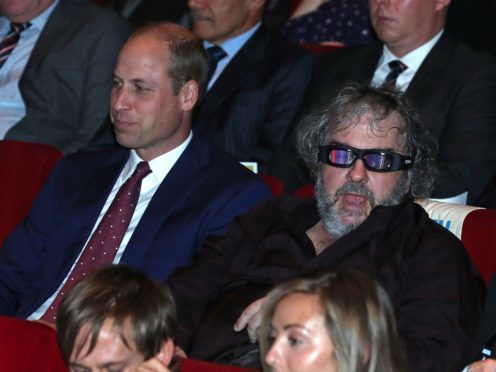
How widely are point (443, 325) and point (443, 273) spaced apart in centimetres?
17

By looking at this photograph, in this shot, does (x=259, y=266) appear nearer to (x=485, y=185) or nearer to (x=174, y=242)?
(x=174, y=242)

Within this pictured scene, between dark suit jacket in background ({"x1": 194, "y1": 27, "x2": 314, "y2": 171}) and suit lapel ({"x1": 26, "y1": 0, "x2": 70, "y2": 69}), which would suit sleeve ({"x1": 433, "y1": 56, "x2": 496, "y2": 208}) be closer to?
dark suit jacket in background ({"x1": 194, "y1": 27, "x2": 314, "y2": 171})

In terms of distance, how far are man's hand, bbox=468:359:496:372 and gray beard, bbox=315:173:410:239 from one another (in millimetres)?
712

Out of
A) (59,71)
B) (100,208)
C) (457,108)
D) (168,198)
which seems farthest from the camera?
(59,71)

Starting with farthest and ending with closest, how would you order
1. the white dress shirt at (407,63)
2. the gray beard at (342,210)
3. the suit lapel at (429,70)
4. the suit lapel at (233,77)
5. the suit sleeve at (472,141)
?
the suit lapel at (233,77) → the white dress shirt at (407,63) → the suit lapel at (429,70) → the suit sleeve at (472,141) → the gray beard at (342,210)

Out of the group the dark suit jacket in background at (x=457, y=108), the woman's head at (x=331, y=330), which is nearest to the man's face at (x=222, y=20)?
the dark suit jacket in background at (x=457, y=108)

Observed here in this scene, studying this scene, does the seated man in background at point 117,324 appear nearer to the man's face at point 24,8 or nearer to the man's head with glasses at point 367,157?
the man's head with glasses at point 367,157

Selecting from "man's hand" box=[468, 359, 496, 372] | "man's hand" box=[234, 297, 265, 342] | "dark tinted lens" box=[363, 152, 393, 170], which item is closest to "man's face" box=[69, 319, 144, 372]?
"man's hand" box=[234, 297, 265, 342]

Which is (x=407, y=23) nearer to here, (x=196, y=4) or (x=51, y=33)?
(x=196, y=4)

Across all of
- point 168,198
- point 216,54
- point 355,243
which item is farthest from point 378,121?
point 216,54

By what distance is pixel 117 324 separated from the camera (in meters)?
2.46

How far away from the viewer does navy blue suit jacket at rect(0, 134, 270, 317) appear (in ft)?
11.6

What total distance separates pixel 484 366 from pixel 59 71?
2.79 metres

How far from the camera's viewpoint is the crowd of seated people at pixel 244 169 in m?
3.06
